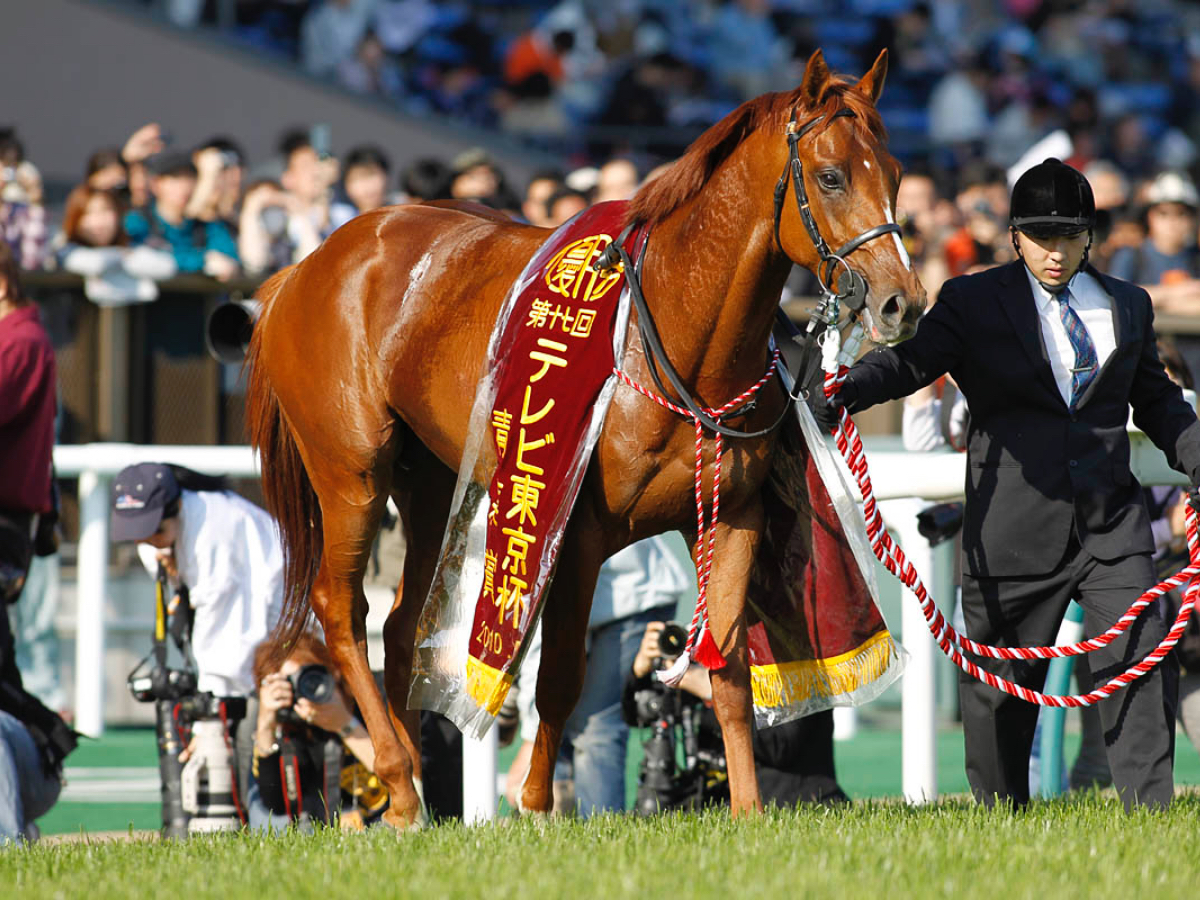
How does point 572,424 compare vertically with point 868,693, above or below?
above

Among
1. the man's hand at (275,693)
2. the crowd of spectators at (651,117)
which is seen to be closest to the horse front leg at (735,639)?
the man's hand at (275,693)

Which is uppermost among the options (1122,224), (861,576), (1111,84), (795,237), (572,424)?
(1111,84)

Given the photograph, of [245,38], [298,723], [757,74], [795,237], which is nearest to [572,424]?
[795,237]

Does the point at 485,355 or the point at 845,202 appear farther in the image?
the point at 485,355

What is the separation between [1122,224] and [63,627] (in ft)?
21.0

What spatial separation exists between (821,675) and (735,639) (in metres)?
0.27

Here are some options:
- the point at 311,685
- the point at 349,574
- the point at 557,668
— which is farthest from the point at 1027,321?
the point at 311,685

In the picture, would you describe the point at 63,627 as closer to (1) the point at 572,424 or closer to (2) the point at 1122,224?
(1) the point at 572,424

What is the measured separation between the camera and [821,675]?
4.80 metres

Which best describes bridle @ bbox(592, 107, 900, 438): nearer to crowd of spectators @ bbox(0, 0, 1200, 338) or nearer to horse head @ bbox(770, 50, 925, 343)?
horse head @ bbox(770, 50, 925, 343)

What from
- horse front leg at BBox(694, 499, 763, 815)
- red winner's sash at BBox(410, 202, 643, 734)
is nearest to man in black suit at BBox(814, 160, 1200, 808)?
horse front leg at BBox(694, 499, 763, 815)

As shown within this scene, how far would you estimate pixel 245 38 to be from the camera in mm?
14680

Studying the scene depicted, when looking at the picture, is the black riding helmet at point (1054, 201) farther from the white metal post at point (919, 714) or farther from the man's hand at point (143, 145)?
the man's hand at point (143, 145)

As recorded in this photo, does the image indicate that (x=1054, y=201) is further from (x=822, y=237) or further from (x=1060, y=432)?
(x=822, y=237)
